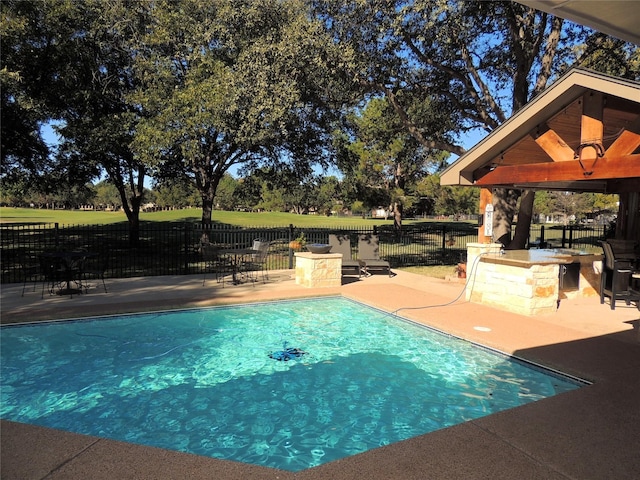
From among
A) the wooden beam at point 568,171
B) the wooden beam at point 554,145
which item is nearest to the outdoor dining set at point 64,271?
the wooden beam at point 568,171

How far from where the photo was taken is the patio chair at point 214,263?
11.7 m

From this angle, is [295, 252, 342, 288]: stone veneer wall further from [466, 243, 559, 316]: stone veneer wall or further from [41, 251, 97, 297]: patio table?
[41, 251, 97, 297]: patio table

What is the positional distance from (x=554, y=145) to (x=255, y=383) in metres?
6.42

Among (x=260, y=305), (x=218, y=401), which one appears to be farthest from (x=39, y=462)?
(x=260, y=305)

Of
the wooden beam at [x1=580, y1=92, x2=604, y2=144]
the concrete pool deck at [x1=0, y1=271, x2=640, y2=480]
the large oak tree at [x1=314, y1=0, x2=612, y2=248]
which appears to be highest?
the large oak tree at [x1=314, y1=0, x2=612, y2=248]

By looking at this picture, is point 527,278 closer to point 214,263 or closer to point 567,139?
point 567,139

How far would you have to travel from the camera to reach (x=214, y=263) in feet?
51.1

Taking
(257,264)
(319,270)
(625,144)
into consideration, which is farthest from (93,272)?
(625,144)

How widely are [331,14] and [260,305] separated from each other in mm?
9218

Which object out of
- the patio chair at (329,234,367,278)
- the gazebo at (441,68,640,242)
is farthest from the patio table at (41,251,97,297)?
the gazebo at (441,68,640,242)

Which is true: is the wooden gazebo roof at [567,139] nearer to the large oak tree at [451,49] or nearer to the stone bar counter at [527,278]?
the stone bar counter at [527,278]

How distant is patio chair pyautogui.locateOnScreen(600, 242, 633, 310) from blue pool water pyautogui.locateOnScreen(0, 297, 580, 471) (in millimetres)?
4115

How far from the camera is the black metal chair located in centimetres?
819

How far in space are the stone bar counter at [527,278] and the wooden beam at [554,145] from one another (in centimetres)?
187
